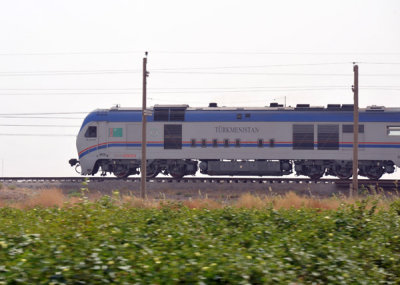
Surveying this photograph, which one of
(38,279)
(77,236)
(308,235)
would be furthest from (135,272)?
(308,235)

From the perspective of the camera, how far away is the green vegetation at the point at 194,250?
225 inches

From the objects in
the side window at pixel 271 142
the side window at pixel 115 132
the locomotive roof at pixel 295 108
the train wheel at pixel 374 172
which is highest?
the locomotive roof at pixel 295 108

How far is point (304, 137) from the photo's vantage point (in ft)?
98.8

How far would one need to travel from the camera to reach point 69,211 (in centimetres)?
892

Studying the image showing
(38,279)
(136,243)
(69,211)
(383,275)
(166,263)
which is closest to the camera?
(38,279)

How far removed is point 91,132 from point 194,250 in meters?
26.3

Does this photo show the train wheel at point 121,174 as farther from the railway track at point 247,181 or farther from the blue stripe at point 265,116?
the blue stripe at point 265,116

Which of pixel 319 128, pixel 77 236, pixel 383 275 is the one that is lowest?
pixel 383 275

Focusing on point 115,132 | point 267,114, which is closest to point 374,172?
point 267,114

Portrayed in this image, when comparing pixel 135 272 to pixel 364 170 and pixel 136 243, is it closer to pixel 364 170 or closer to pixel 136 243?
pixel 136 243

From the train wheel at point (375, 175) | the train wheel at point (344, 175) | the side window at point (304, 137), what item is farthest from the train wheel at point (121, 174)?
the train wheel at point (375, 175)

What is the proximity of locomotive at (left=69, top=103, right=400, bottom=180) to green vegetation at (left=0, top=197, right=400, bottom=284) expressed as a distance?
19.8 m

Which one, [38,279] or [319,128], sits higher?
[319,128]

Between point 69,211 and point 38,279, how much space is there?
135 inches
